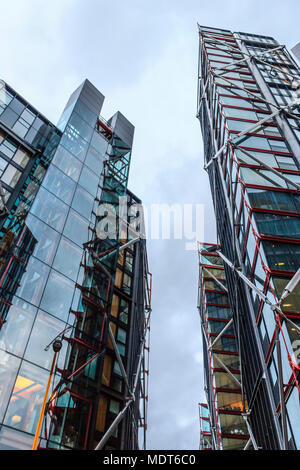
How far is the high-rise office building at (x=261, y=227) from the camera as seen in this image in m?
20.4

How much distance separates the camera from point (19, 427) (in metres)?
15.7

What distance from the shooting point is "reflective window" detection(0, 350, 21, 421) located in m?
15.8

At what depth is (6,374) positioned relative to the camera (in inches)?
650

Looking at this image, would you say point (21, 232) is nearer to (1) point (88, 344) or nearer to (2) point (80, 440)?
(1) point (88, 344)

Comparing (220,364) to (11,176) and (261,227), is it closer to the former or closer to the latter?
(261,227)

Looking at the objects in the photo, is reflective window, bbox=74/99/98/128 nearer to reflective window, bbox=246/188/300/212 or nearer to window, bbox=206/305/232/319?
reflective window, bbox=246/188/300/212

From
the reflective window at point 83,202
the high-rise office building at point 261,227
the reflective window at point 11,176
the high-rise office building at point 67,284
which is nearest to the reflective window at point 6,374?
the high-rise office building at point 67,284

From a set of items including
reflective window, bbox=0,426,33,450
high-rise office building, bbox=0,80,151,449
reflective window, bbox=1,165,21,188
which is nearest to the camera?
reflective window, bbox=0,426,33,450

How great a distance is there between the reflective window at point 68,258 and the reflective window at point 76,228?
2.00ft

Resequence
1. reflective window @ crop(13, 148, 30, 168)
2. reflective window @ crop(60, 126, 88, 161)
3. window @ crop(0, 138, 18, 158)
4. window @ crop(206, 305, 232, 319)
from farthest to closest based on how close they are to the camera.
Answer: window @ crop(206, 305, 232, 319), reflective window @ crop(13, 148, 30, 168), window @ crop(0, 138, 18, 158), reflective window @ crop(60, 126, 88, 161)

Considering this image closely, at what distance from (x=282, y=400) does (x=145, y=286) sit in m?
28.6

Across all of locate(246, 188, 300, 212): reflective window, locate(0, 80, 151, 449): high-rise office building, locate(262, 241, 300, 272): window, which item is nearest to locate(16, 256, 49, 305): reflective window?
locate(0, 80, 151, 449): high-rise office building

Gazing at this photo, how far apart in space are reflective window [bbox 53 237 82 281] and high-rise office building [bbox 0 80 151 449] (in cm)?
8

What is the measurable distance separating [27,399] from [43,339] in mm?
3080
